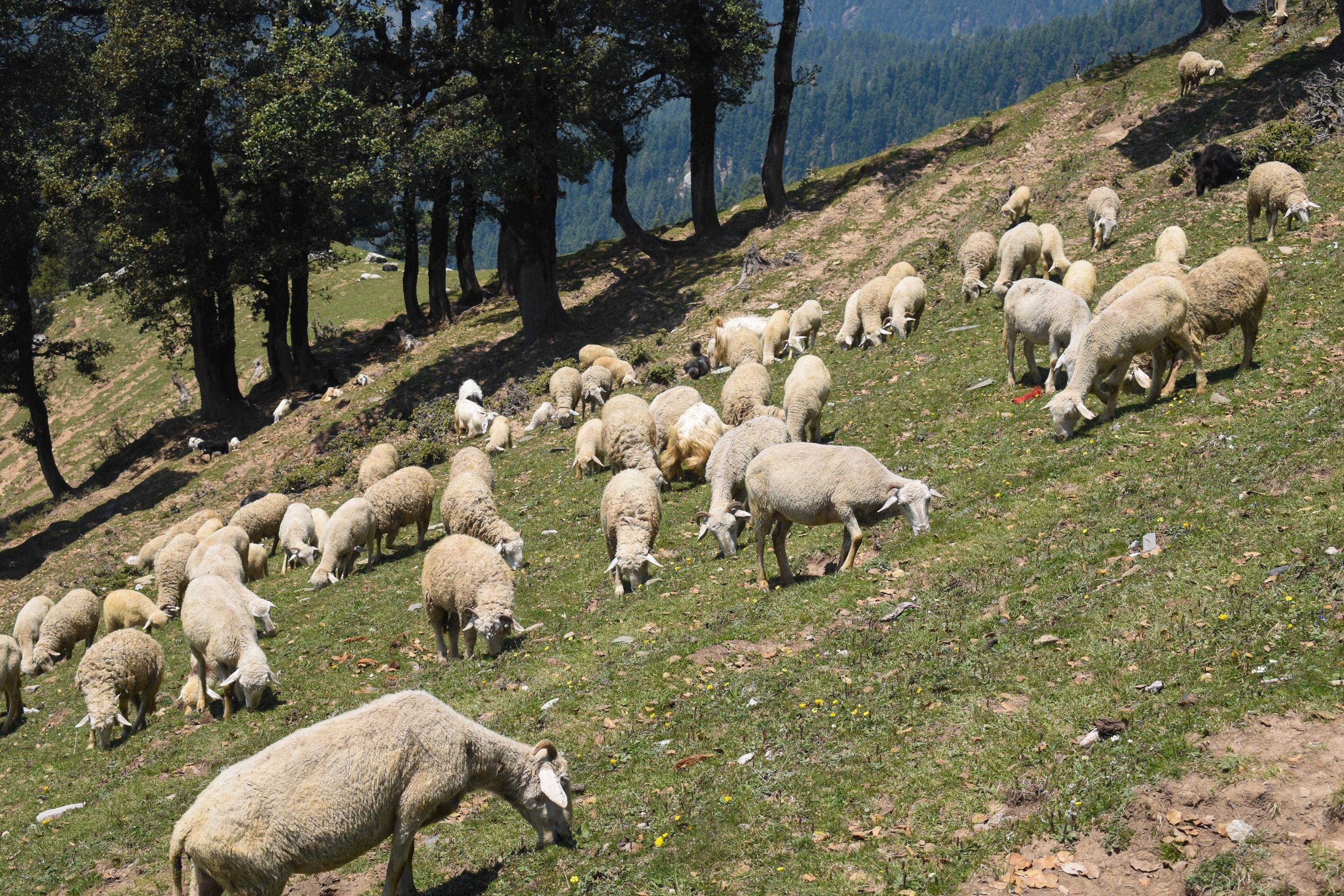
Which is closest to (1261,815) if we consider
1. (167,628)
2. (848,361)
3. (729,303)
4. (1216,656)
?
(1216,656)

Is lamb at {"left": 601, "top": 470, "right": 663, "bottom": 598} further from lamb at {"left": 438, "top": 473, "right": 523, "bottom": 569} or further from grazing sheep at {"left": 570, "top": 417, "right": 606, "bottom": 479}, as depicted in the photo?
grazing sheep at {"left": 570, "top": 417, "right": 606, "bottom": 479}

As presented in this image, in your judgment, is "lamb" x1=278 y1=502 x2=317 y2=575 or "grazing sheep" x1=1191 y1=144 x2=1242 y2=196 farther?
"grazing sheep" x1=1191 y1=144 x2=1242 y2=196

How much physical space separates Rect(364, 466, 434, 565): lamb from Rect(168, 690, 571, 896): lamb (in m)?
14.2

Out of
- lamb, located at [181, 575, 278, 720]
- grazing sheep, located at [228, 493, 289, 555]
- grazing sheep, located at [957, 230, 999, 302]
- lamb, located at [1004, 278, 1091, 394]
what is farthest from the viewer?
grazing sheep, located at [957, 230, 999, 302]

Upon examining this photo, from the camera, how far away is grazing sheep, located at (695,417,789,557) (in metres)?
16.6

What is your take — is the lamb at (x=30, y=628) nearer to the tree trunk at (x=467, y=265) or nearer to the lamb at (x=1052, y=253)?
the lamb at (x=1052, y=253)

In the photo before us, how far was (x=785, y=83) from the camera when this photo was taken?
4256cm

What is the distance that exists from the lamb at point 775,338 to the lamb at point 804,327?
1.07 feet

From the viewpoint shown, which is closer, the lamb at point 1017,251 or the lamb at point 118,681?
the lamb at point 118,681

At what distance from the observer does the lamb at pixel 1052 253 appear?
25266 millimetres

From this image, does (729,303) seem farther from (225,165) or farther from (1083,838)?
(1083,838)

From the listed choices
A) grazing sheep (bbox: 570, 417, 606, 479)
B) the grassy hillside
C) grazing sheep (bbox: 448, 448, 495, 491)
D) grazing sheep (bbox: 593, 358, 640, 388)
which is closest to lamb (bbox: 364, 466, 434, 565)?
grazing sheep (bbox: 448, 448, 495, 491)

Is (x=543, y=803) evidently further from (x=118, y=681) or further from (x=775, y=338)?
(x=775, y=338)

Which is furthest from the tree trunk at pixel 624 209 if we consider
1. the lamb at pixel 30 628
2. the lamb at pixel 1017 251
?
the lamb at pixel 30 628
